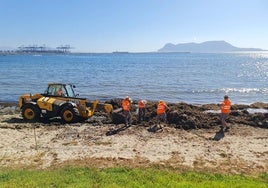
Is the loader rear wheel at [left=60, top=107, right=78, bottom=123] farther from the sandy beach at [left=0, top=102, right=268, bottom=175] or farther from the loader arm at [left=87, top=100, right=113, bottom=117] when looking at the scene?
the loader arm at [left=87, top=100, right=113, bottom=117]

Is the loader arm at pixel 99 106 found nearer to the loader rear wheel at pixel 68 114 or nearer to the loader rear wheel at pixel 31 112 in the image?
the loader rear wheel at pixel 68 114

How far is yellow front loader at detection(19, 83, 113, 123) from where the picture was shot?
70.4 feet

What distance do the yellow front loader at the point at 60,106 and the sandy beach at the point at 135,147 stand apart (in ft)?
2.35

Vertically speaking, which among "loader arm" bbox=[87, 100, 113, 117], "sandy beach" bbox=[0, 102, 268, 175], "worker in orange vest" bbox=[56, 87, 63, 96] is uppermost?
"worker in orange vest" bbox=[56, 87, 63, 96]

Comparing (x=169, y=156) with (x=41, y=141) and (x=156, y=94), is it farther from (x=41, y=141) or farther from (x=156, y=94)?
(x=156, y=94)

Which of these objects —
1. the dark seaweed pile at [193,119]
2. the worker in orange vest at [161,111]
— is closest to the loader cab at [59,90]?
the dark seaweed pile at [193,119]

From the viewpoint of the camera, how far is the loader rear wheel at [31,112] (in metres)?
22.1

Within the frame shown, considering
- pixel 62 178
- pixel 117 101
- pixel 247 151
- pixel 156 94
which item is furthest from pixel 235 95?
pixel 62 178

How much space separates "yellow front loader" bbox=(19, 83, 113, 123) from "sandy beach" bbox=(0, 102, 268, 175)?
28.2 inches

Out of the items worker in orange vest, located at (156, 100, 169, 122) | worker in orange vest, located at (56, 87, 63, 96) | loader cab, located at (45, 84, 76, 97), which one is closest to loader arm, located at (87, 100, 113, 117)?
loader cab, located at (45, 84, 76, 97)

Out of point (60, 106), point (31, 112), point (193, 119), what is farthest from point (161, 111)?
point (31, 112)

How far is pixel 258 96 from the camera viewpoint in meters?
39.4

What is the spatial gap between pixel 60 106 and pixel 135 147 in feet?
24.2

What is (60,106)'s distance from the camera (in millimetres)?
21531
